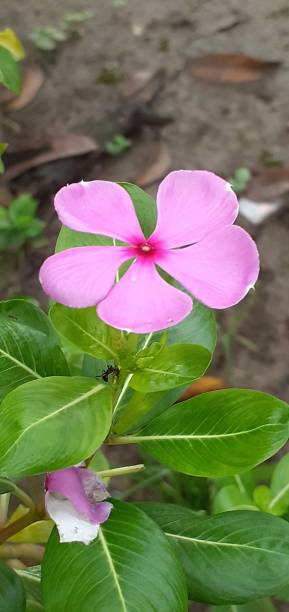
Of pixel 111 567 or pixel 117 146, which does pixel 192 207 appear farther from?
pixel 117 146

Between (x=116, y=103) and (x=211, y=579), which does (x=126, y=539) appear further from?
(x=116, y=103)

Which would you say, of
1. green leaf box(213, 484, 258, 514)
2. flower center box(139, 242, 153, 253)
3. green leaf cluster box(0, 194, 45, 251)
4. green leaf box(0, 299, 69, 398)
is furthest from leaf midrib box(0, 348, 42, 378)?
green leaf cluster box(0, 194, 45, 251)

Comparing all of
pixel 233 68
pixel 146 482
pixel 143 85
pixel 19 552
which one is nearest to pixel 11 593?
pixel 19 552

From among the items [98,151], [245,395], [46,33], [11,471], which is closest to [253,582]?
[245,395]

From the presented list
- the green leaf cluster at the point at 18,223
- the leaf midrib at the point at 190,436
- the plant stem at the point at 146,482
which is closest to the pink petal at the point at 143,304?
the leaf midrib at the point at 190,436

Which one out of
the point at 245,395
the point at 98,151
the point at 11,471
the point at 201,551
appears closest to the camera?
the point at 11,471

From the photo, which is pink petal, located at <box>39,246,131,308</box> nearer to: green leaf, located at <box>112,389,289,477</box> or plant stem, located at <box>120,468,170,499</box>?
green leaf, located at <box>112,389,289,477</box>

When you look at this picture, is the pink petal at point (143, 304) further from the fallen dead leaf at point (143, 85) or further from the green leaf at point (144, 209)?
the fallen dead leaf at point (143, 85)
